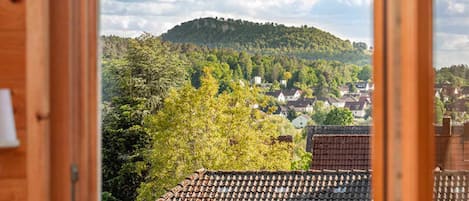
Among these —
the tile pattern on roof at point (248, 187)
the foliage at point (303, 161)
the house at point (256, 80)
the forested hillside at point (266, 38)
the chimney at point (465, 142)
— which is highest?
the forested hillside at point (266, 38)

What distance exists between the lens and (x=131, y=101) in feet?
7.68

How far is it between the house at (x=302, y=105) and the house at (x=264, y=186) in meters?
0.33

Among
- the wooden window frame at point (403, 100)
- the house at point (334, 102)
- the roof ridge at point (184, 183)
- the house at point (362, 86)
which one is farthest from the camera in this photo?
the roof ridge at point (184, 183)

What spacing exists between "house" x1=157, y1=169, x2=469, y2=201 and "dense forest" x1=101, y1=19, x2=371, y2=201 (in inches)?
2.2

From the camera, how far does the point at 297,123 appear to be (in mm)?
2633

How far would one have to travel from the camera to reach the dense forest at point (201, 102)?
2.21m

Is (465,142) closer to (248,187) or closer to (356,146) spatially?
(356,146)

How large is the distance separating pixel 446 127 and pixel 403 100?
0.17 metres

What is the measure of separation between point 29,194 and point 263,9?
1893 mm

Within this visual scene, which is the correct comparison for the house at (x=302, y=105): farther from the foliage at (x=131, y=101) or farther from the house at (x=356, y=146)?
the foliage at (x=131, y=101)

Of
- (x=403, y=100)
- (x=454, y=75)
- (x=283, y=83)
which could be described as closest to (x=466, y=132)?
(x=454, y=75)

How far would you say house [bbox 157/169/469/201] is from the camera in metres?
2.96

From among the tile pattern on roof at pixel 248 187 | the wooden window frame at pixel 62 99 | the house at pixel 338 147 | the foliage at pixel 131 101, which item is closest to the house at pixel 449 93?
the house at pixel 338 147

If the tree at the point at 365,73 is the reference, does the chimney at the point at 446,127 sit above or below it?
below
